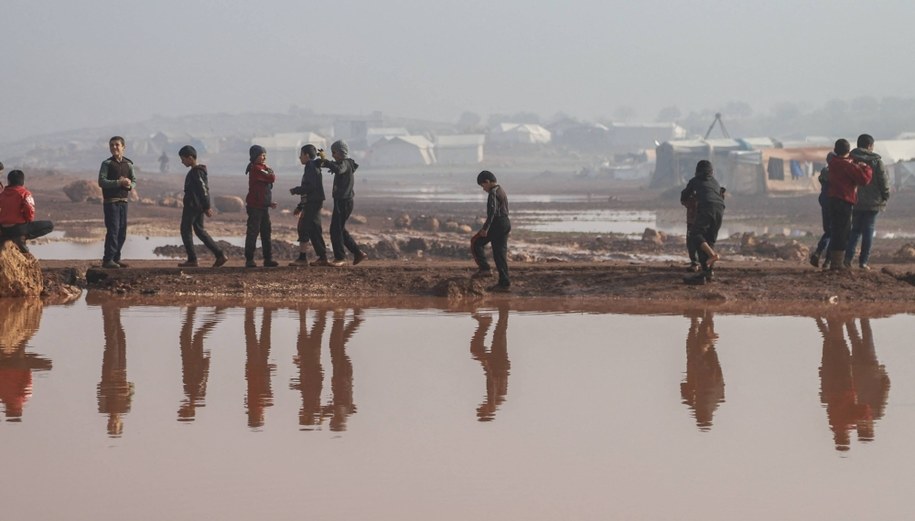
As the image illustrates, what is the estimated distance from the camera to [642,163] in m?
91.2

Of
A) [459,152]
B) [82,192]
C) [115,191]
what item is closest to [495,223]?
[115,191]

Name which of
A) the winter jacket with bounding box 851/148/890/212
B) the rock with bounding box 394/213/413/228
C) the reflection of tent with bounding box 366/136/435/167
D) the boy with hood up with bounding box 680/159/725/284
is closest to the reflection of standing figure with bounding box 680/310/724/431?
the boy with hood up with bounding box 680/159/725/284

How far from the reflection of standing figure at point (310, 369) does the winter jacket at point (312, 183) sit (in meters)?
1.85

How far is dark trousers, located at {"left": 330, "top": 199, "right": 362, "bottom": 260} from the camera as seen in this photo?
1574 centimetres

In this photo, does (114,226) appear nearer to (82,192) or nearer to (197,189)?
(197,189)

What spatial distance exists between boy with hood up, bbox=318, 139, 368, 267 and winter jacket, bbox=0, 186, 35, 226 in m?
3.05

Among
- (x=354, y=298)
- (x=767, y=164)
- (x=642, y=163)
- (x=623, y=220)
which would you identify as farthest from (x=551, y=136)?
(x=354, y=298)

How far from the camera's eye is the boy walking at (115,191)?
15.2 metres

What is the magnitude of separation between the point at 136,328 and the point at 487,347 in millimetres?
3283

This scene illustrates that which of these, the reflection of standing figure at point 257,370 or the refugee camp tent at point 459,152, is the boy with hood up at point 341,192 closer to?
the reflection of standing figure at point 257,370

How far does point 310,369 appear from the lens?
10781mm

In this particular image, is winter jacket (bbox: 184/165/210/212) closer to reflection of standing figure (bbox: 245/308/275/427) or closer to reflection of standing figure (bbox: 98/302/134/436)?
reflection of standing figure (bbox: 245/308/275/427)

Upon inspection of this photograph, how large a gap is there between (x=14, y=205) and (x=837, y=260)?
28.3 feet

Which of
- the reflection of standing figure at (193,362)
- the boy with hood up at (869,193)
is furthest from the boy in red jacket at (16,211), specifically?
the boy with hood up at (869,193)
